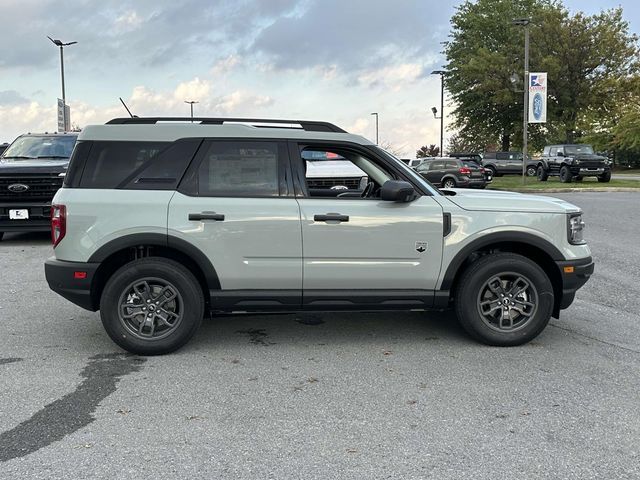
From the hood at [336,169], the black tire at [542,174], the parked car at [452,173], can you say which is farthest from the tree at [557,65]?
the hood at [336,169]

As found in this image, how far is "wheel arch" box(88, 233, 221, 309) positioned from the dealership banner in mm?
24106

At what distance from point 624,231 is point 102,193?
10419mm

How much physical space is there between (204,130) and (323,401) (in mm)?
2350

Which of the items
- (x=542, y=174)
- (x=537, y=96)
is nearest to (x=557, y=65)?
(x=542, y=174)

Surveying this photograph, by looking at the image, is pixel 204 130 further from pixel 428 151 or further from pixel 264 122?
pixel 428 151

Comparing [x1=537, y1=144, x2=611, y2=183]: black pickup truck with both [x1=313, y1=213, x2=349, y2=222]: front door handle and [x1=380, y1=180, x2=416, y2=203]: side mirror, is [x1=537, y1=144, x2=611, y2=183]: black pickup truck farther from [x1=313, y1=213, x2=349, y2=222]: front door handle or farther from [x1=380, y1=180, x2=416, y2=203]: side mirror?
[x1=313, y1=213, x2=349, y2=222]: front door handle

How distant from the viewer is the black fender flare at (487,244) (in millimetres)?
4730

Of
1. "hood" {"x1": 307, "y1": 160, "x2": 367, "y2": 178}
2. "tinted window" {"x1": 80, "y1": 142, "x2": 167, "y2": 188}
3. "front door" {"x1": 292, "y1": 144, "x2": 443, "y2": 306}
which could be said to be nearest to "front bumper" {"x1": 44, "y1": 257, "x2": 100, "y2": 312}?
"tinted window" {"x1": 80, "y1": 142, "x2": 167, "y2": 188}

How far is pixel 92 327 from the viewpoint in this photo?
18.0ft

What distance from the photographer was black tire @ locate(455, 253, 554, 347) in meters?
4.76

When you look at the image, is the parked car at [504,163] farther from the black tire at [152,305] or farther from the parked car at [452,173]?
the black tire at [152,305]

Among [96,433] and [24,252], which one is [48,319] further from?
[24,252]

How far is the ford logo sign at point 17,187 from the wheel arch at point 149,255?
241 inches

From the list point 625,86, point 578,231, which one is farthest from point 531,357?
point 625,86
